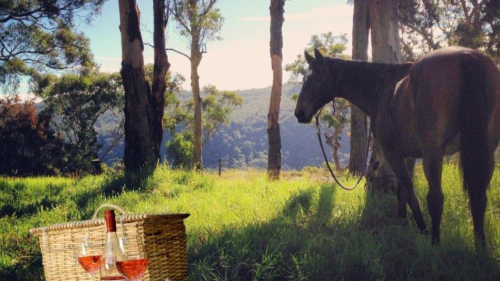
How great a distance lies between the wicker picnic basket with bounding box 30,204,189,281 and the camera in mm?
3541

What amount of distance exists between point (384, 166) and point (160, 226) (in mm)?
5155

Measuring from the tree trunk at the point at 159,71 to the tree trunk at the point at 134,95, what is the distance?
0.98 metres

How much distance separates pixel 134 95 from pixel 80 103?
91.5ft

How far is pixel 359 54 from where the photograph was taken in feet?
33.1

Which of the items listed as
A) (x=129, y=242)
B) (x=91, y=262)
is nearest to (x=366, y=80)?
(x=129, y=242)

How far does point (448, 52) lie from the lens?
474 centimetres

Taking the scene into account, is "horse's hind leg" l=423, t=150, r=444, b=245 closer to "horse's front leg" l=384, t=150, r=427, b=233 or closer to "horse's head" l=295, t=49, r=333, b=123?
"horse's front leg" l=384, t=150, r=427, b=233

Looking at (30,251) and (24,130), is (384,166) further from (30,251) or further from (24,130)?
(24,130)

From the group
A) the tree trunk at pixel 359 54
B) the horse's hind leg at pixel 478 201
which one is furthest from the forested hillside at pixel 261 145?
the horse's hind leg at pixel 478 201

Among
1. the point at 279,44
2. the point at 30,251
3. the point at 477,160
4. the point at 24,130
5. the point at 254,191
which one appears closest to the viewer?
the point at 477,160

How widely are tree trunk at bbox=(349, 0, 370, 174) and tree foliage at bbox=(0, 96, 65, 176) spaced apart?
2580 cm

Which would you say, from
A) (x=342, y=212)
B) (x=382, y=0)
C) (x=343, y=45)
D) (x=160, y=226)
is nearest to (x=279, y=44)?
(x=382, y=0)

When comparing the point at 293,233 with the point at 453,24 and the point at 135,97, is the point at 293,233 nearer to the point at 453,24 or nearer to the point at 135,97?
the point at 135,97

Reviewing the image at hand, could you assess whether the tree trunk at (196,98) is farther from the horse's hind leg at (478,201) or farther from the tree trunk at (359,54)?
→ the horse's hind leg at (478,201)
